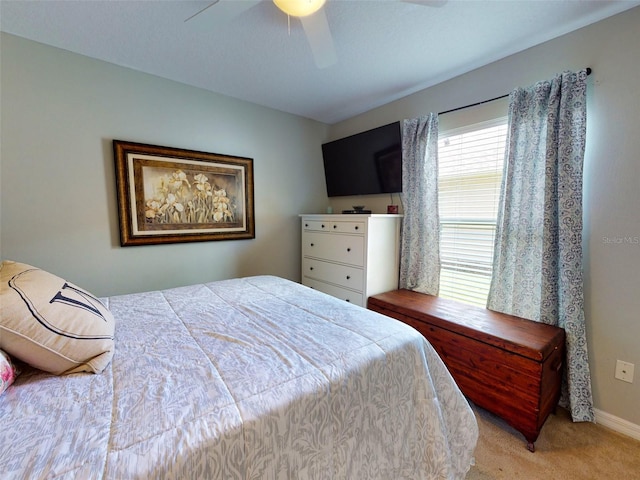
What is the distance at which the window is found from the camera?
7.04ft

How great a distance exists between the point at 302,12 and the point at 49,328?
173 cm

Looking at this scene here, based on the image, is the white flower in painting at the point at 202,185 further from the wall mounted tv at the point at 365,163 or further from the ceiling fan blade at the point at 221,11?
the wall mounted tv at the point at 365,163

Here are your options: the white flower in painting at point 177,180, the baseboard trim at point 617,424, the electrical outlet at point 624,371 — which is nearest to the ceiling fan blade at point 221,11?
the white flower in painting at point 177,180

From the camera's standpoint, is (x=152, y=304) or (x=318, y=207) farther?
(x=318, y=207)

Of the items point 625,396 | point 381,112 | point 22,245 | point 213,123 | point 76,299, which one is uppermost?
point 381,112

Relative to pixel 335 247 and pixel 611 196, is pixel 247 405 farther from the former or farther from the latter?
pixel 611 196

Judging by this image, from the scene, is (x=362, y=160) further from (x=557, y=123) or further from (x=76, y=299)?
(x=76, y=299)

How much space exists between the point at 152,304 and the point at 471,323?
2061mm

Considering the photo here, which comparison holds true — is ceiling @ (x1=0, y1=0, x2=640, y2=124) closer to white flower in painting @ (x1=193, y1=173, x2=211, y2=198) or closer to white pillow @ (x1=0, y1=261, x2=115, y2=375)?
white flower in painting @ (x1=193, y1=173, x2=211, y2=198)

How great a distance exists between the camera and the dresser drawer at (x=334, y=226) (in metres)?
2.52

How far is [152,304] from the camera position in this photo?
1.62 meters

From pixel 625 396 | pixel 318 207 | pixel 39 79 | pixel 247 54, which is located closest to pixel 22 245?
pixel 39 79

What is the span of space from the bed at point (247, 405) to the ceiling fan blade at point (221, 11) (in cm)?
157

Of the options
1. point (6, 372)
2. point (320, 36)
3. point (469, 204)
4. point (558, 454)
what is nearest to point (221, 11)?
point (320, 36)
